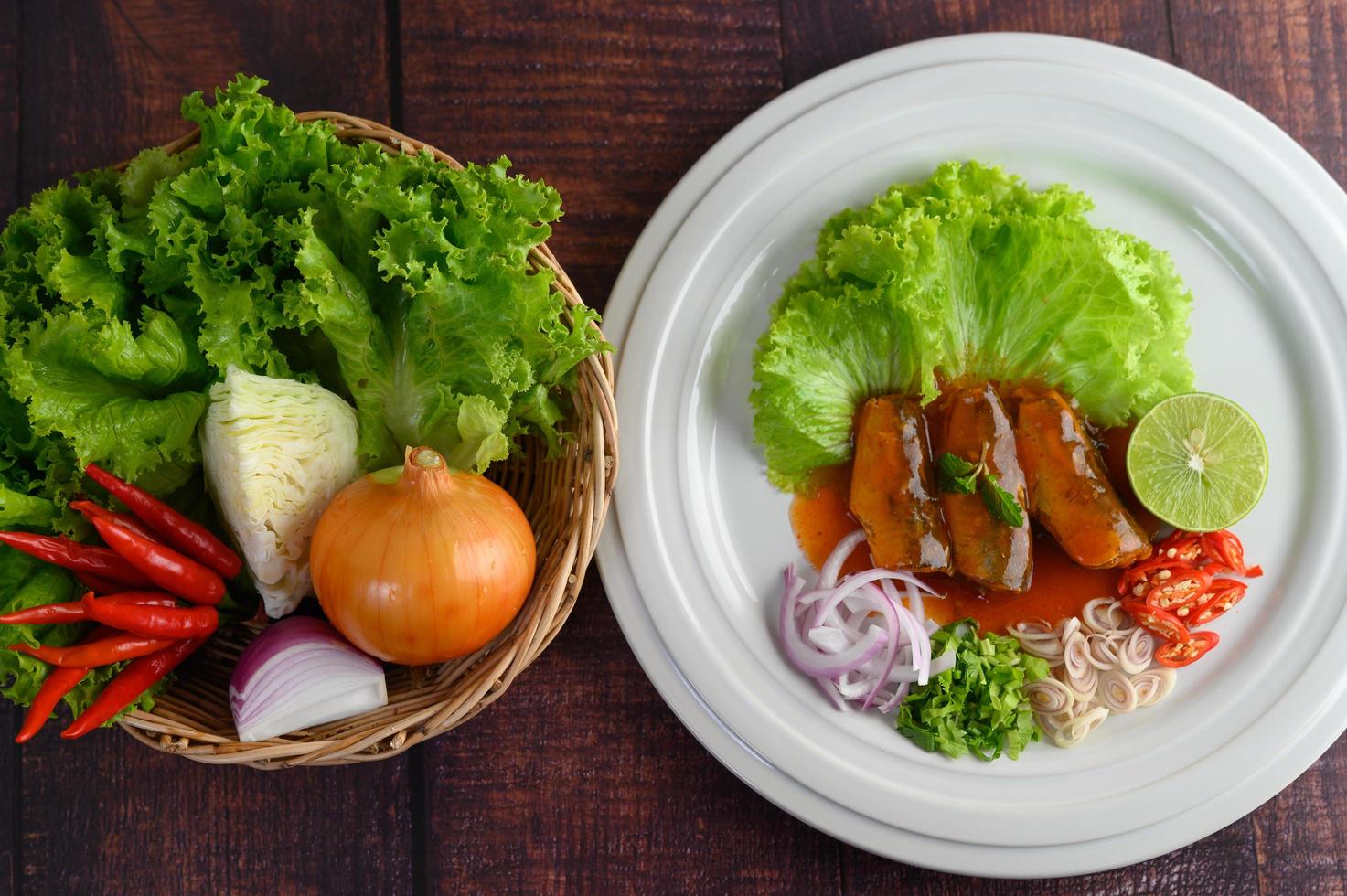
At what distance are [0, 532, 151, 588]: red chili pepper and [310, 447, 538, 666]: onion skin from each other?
42cm

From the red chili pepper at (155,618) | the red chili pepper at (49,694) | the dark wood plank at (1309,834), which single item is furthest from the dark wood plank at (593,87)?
the dark wood plank at (1309,834)

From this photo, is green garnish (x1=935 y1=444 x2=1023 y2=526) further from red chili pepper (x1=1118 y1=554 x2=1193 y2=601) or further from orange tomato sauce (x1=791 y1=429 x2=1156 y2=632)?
red chili pepper (x1=1118 y1=554 x2=1193 y2=601)

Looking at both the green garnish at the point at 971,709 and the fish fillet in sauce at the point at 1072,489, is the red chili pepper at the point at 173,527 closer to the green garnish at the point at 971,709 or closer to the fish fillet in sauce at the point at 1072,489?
the green garnish at the point at 971,709

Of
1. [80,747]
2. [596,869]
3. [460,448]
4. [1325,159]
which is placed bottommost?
[596,869]

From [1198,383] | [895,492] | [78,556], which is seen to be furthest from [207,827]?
[1198,383]

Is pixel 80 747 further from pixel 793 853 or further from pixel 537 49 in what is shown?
pixel 537 49

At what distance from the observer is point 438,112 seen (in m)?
2.98

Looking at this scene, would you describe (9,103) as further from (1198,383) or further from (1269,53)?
(1269,53)

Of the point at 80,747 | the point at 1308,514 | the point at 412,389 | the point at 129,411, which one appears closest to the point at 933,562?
the point at 1308,514

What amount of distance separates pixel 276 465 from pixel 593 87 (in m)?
1.51

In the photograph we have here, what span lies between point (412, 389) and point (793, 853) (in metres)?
1.72

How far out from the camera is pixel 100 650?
218 cm

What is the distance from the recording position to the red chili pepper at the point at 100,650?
6.98 feet

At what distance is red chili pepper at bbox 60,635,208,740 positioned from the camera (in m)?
2.18
